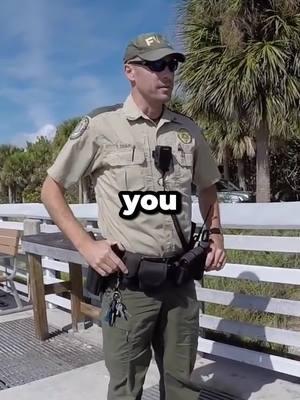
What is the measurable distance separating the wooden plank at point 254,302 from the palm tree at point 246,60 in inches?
392

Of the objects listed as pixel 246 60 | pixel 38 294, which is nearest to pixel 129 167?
pixel 38 294

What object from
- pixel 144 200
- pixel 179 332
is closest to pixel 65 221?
pixel 144 200

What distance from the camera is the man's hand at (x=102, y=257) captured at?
195 cm

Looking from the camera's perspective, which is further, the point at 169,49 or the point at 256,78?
the point at 256,78

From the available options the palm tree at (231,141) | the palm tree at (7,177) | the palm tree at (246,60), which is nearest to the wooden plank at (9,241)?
Answer: the palm tree at (246,60)

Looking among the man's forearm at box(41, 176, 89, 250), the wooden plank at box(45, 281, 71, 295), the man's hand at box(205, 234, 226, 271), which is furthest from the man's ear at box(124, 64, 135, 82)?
the wooden plank at box(45, 281, 71, 295)

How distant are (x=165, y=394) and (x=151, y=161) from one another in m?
1.01

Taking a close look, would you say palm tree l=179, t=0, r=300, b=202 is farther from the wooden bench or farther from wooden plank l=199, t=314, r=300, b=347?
wooden plank l=199, t=314, r=300, b=347

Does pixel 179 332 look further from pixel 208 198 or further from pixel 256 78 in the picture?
pixel 256 78

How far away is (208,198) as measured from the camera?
2.41 meters

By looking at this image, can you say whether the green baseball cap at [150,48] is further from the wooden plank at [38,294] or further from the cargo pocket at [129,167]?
the wooden plank at [38,294]

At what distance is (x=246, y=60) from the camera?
41.7 ft

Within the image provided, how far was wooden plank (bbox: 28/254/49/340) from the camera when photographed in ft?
13.8

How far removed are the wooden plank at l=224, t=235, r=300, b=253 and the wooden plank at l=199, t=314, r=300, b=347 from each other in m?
0.48
